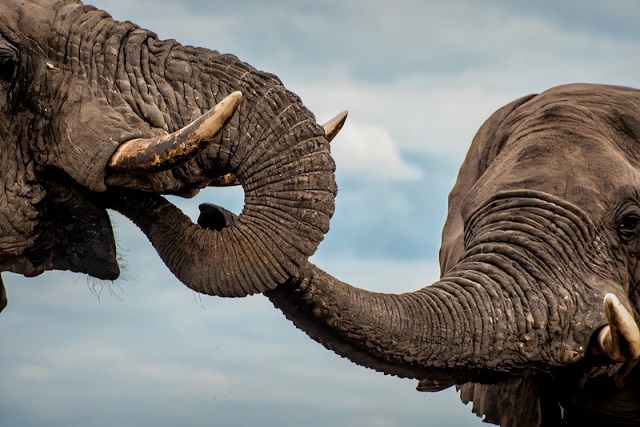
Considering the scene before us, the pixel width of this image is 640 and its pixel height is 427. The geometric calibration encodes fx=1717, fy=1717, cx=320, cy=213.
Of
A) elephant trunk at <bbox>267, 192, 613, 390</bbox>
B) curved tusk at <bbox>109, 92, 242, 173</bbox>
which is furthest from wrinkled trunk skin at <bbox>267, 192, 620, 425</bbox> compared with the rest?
curved tusk at <bbox>109, 92, 242, 173</bbox>

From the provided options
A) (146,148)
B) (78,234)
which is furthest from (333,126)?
(78,234)

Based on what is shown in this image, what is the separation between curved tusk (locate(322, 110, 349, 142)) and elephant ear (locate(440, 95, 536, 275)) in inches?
69.0

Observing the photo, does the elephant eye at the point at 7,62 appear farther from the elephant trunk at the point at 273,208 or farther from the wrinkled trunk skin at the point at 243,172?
the elephant trunk at the point at 273,208

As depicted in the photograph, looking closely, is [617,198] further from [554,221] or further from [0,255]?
[0,255]

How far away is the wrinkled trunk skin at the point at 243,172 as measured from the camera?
A: 6184 mm

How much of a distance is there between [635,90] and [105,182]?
312cm

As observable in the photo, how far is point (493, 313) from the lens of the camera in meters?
7.29

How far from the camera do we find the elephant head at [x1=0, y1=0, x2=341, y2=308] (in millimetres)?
6188

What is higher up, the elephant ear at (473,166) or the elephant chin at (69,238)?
Result: the elephant ear at (473,166)

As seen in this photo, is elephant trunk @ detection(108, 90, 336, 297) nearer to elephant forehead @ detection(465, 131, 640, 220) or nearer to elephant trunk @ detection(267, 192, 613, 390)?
elephant trunk @ detection(267, 192, 613, 390)

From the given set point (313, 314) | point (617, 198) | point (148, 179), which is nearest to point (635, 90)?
point (617, 198)

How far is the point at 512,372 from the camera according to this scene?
7352mm

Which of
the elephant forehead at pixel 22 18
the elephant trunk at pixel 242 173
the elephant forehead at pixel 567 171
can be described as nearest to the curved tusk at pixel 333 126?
the elephant trunk at pixel 242 173

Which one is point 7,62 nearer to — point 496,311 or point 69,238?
point 69,238
